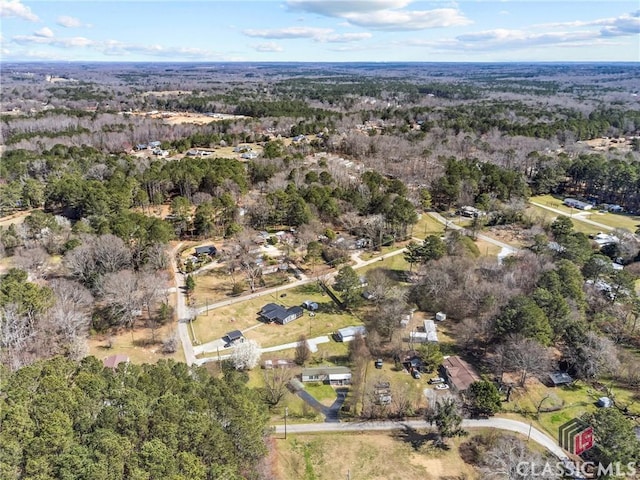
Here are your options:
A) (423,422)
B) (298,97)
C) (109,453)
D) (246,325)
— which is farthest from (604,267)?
(298,97)

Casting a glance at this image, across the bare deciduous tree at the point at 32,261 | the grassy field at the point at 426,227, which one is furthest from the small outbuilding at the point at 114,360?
the grassy field at the point at 426,227

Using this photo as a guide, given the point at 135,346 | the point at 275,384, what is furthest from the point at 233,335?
the point at 135,346

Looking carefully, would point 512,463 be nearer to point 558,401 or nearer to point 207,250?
point 558,401

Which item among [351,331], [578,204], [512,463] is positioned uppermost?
[578,204]

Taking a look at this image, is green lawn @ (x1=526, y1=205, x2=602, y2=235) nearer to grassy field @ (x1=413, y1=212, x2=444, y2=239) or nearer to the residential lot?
grassy field @ (x1=413, y1=212, x2=444, y2=239)

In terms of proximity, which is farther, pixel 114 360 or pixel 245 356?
pixel 114 360

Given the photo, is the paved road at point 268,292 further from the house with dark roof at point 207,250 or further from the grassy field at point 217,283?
the house with dark roof at point 207,250
